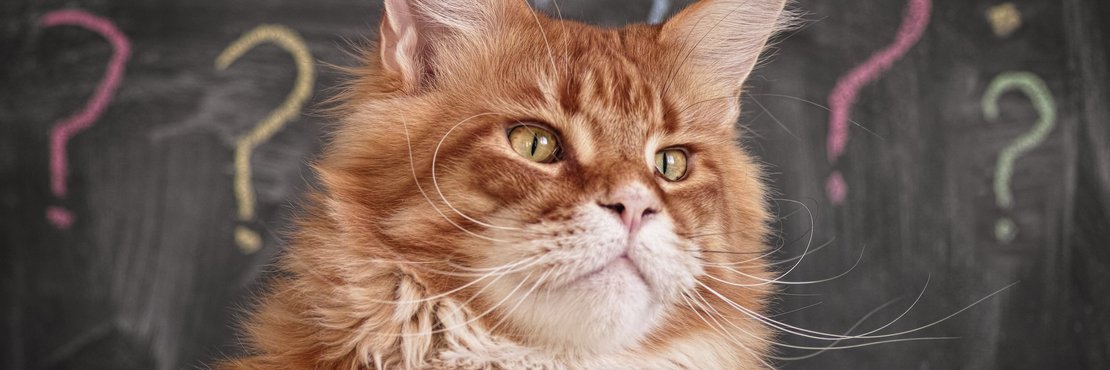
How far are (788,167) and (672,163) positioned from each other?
0.97 metres

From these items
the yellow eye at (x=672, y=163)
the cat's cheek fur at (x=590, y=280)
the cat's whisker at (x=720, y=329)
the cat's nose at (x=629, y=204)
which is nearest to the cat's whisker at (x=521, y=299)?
the cat's cheek fur at (x=590, y=280)

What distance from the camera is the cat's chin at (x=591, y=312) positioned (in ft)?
3.49

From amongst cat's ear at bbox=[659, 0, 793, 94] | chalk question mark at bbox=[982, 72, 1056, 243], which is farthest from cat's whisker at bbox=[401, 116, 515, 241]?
chalk question mark at bbox=[982, 72, 1056, 243]

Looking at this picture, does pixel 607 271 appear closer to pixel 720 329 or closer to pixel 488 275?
pixel 488 275

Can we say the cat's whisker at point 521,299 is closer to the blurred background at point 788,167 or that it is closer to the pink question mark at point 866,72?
the blurred background at point 788,167

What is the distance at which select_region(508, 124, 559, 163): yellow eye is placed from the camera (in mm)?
1188

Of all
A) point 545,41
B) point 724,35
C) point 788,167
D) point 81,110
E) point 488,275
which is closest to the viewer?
point 488,275

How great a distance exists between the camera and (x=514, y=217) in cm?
108

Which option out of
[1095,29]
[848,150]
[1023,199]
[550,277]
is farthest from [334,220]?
[1095,29]

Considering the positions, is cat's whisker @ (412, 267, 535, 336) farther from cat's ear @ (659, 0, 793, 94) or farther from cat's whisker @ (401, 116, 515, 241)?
cat's ear @ (659, 0, 793, 94)

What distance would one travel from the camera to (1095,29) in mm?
2215

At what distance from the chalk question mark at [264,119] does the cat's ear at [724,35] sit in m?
1.12

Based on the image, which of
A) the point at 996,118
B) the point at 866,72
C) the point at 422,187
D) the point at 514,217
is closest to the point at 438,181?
the point at 422,187

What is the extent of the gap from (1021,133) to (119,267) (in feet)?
7.83
